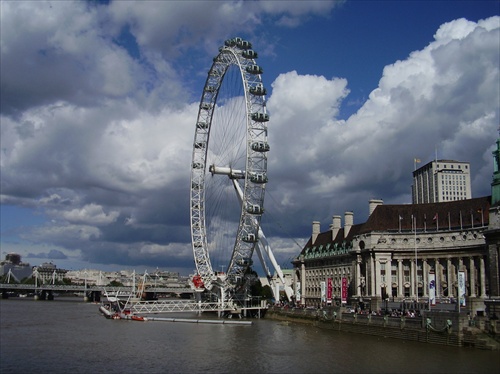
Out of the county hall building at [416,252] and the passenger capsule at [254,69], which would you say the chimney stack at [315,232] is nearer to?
the county hall building at [416,252]

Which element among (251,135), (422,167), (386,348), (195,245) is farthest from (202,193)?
(422,167)

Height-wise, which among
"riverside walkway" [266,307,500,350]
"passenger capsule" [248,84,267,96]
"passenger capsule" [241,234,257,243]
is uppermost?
"passenger capsule" [248,84,267,96]

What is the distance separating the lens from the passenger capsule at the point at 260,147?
261ft

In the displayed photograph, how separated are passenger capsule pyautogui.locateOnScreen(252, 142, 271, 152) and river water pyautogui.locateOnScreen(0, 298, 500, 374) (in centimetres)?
2478

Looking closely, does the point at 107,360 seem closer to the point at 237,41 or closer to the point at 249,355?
the point at 249,355

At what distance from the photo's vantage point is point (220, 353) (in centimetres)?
4519

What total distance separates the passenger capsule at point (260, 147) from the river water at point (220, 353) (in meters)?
24.8

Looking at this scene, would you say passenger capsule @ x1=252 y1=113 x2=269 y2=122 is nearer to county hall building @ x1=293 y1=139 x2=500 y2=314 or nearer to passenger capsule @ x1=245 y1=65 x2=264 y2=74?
passenger capsule @ x1=245 y1=65 x2=264 y2=74

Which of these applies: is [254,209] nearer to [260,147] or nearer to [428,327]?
[260,147]

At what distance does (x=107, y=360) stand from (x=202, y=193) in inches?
2190

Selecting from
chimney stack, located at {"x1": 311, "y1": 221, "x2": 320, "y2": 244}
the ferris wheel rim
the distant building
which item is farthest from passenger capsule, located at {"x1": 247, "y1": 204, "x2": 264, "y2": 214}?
the distant building

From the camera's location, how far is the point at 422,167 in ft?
653

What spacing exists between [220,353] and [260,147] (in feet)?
127

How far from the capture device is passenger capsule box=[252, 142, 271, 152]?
261ft
